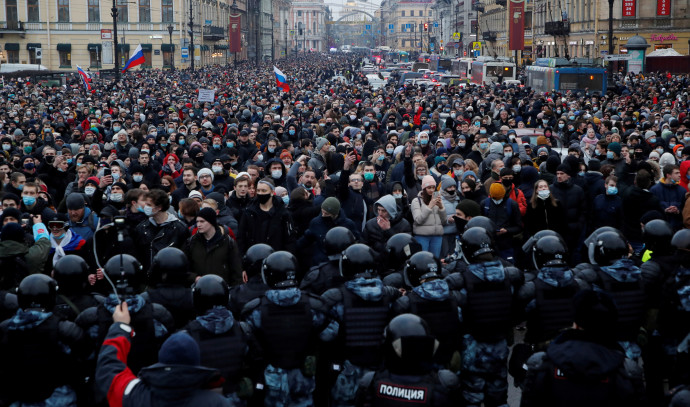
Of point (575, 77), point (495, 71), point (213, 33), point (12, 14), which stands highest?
point (12, 14)

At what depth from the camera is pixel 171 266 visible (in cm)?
568

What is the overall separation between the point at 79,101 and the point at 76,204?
24875 mm

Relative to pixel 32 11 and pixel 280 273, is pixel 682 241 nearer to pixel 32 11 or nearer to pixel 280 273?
pixel 280 273

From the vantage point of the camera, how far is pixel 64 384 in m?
4.94

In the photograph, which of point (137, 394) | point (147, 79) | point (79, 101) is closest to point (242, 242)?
point (137, 394)

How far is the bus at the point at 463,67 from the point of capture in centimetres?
5284

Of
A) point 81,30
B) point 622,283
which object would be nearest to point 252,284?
point 622,283

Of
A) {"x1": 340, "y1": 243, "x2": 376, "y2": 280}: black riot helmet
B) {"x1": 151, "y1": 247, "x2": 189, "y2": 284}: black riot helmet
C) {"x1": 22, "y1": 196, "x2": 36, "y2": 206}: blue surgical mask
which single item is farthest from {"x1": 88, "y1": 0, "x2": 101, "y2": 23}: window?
{"x1": 340, "y1": 243, "x2": 376, "y2": 280}: black riot helmet

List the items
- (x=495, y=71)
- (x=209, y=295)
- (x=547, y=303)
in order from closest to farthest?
(x=209, y=295) < (x=547, y=303) < (x=495, y=71)

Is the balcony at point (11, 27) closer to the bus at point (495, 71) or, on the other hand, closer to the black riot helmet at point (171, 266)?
the bus at point (495, 71)

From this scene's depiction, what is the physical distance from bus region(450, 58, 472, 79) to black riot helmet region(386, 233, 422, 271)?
1825 inches

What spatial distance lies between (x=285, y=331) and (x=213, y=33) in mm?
83666

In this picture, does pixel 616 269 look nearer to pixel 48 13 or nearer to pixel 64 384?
pixel 64 384

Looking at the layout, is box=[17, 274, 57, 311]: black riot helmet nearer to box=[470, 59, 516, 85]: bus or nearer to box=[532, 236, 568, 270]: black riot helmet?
box=[532, 236, 568, 270]: black riot helmet
